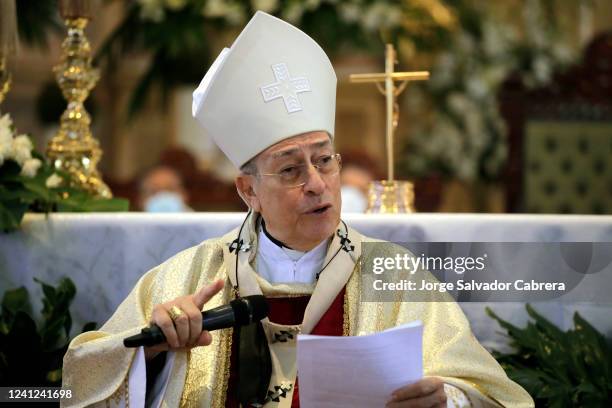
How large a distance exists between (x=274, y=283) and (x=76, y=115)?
1.49 meters

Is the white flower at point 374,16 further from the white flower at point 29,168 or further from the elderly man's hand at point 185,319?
the elderly man's hand at point 185,319

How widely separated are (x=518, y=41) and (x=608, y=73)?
126 cm

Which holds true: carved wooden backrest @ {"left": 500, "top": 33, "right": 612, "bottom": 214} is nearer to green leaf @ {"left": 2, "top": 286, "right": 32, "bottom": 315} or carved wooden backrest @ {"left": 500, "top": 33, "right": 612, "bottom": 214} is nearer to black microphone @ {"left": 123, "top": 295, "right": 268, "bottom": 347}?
green leaf @ {"left": 2, "top": 286, "right": 32, "bottom": 315}

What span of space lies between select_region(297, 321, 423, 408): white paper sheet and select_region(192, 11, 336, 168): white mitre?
66cm

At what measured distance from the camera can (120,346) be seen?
279cm

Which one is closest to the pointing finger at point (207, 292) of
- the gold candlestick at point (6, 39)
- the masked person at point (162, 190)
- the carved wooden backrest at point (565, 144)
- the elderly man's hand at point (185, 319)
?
the elderly man's hand at point (185, 319)

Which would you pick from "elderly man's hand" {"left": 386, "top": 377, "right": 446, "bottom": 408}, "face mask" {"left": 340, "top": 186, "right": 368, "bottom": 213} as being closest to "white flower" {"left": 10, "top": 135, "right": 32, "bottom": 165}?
"elderly man's hand" {"left": 386, "top": 377, "right": 446, "bottom": 408}

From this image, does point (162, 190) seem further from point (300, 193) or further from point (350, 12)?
point (300, 193)

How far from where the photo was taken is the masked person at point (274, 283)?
280 cm

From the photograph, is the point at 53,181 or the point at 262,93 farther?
the point at 53,181

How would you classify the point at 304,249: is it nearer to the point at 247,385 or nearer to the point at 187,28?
the point at 247,385

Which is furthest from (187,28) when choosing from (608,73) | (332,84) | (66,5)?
(332,84)

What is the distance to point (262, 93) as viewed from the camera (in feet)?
9.59

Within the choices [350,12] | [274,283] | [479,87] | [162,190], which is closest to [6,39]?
[274,283]
